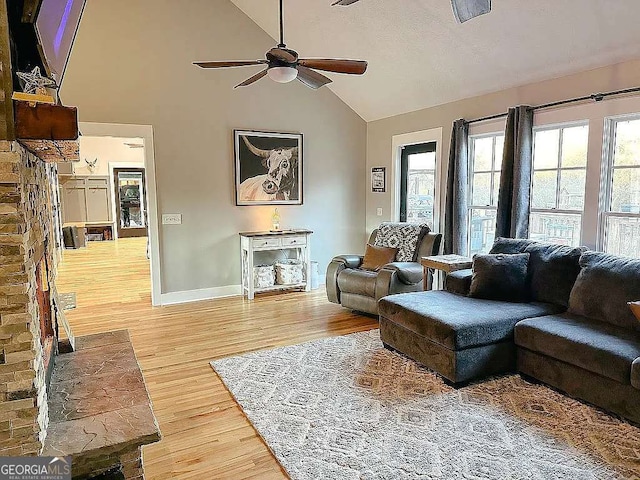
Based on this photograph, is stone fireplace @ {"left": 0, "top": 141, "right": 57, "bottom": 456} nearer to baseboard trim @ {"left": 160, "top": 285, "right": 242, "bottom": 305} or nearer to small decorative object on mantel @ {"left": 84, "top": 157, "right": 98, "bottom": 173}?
baseboard trim @ {"left": 160, "top": 285, "right": 242, "bottom": 305}

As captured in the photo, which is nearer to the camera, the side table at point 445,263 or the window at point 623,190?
the window at point 623,190

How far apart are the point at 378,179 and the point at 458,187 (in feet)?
6.05

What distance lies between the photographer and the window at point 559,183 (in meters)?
3.94

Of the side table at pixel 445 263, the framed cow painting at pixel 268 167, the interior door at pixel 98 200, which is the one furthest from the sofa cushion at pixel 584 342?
the interior door at pixel 98 200

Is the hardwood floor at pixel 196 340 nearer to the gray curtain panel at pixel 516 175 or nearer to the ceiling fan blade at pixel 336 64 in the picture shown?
the gray curtain panel at pixel 516 175

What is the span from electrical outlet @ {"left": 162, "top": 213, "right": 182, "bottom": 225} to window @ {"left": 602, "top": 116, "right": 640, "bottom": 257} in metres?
4.67

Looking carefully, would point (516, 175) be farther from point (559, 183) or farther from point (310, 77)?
point (310, 77)

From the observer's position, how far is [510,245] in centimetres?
406

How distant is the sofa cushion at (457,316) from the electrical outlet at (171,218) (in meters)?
3.03

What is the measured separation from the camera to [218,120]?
562 cm

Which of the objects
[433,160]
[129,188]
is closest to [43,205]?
[433,160]

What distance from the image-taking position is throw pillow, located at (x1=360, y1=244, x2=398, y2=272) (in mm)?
5027

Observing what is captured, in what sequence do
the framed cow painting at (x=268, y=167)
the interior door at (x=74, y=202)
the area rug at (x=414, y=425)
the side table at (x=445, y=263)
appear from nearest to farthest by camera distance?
the area rug at (x=414, y=425) < the side table at (x=445, y=263) < the framed cow painting at (x=268, y=167) < the interior door at (x=74, y=202)

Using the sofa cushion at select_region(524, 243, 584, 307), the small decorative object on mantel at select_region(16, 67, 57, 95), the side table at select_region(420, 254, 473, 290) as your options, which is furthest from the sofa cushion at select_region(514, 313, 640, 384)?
the small decorative object on mantel at select_region(16, 67, 57, 95)
